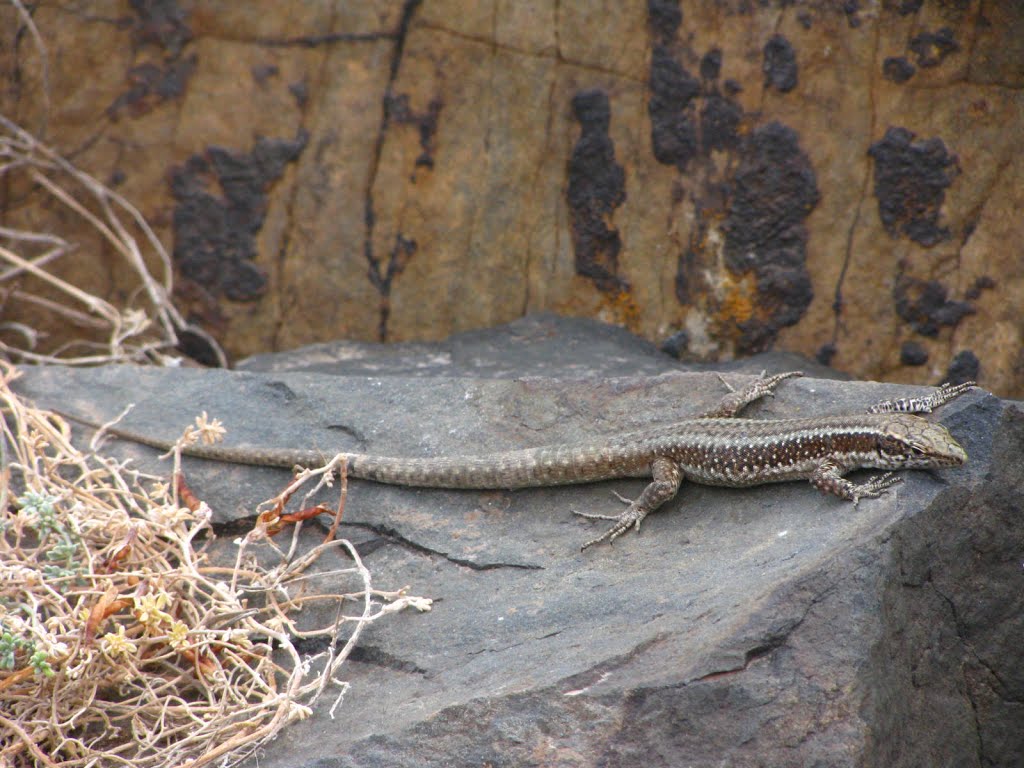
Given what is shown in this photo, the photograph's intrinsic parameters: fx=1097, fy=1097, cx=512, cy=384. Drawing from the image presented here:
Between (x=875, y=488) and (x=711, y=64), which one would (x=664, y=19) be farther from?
(x=875, y=488)

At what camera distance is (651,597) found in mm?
4523

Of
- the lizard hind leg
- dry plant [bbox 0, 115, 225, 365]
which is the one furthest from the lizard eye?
dry plant [bbox 0, 115, 225, 365]

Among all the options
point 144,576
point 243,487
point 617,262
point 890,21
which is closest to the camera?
point 144,576

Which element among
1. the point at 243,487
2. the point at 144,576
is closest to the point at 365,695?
the point at 144,576

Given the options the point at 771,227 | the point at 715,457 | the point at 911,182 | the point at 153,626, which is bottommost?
the point at 153,626

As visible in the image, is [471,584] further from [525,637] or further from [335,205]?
[335,205]

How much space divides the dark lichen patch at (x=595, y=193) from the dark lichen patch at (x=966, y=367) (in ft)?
6.94

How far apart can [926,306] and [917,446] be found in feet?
7.88

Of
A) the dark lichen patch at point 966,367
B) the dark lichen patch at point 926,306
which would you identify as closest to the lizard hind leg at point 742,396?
the dark lichen patch at point 926,306

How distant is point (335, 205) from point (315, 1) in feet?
4.46

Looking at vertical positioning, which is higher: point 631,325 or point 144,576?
point 631,325

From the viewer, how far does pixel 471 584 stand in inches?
197

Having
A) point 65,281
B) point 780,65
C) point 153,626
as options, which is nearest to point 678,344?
point 780,65

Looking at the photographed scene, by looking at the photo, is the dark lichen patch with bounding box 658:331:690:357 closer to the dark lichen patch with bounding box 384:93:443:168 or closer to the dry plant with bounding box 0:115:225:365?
the dark lichen patch with bounding box 384:93:443:168
